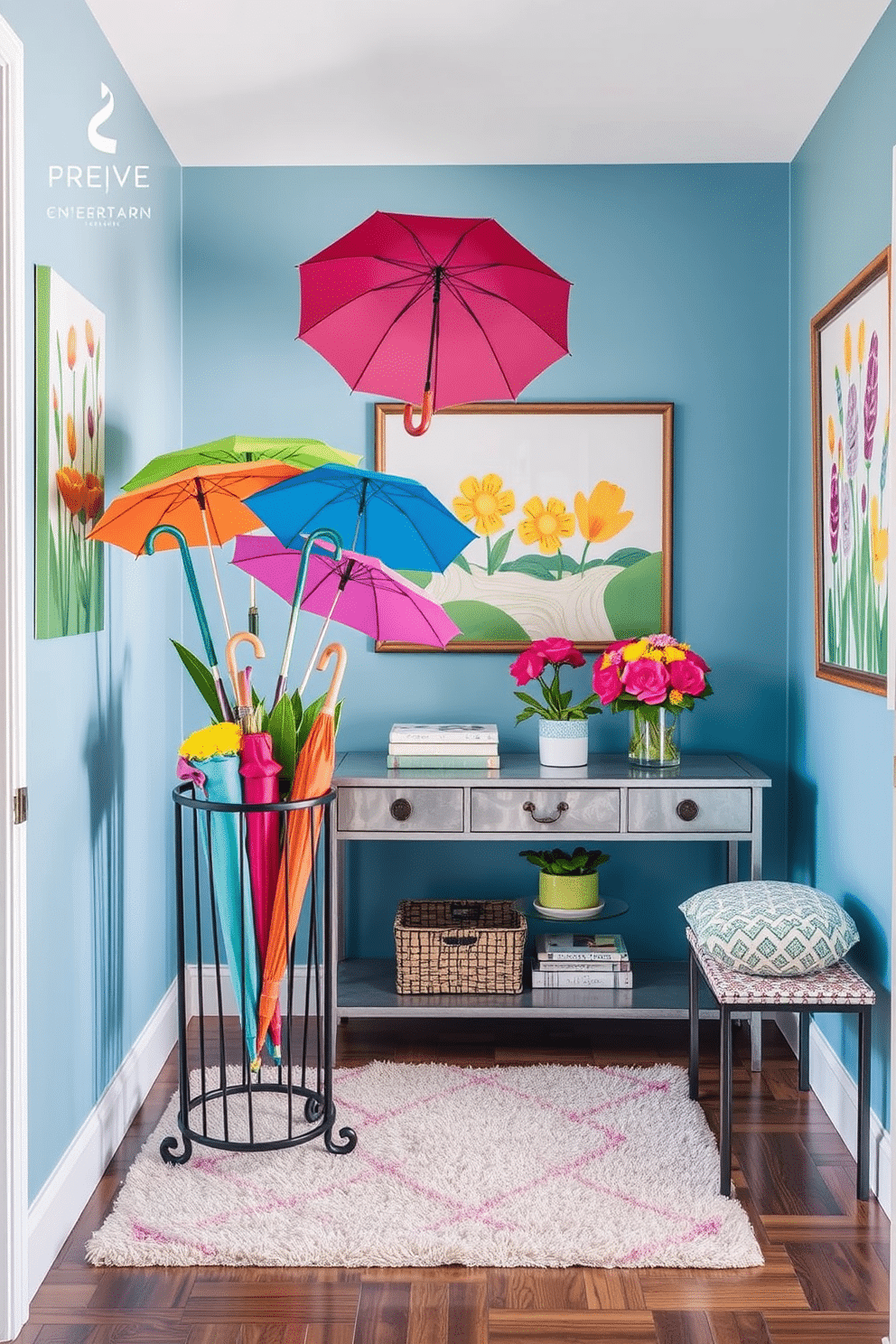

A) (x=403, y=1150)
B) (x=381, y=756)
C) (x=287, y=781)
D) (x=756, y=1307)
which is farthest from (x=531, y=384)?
(x=756, y=1307)

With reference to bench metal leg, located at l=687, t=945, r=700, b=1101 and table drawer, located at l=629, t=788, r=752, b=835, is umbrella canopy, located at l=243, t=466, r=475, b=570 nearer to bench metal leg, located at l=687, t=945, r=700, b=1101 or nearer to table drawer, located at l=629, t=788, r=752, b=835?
table drawer, located at l=629, t=788, r=752, b=835

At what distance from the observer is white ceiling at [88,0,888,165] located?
2629 mm

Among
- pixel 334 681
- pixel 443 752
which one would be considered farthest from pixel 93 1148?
pixel 443 752

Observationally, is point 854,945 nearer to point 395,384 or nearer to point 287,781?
point 287,781

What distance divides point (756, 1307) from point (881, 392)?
186 cm

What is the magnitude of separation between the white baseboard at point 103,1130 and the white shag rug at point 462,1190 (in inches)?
3.2

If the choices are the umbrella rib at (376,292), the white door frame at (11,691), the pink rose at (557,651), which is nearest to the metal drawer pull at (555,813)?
the pink rose at (557,651)

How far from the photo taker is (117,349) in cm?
284

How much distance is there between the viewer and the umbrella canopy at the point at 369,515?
2.50 m

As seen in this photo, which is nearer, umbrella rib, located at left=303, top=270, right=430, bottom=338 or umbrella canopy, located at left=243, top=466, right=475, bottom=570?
umbrella canopy, located at left=243, top=466, right=475, bottom=570

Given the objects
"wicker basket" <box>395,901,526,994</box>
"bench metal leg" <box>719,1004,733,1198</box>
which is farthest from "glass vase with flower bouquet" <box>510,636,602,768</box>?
"bench metal leg" <box>719,1004,733,1198</box>

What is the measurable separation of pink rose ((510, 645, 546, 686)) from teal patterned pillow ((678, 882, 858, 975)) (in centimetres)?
87

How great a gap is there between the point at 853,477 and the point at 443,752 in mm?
1268

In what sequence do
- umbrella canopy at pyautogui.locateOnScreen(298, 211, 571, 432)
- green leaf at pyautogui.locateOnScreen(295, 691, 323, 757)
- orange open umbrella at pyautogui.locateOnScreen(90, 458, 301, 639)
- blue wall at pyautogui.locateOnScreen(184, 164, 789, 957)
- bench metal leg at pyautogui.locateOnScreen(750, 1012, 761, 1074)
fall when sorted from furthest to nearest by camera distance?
blue wall at pyautogui.locateOnScreen(184, 164, 789, 957), bench metal leg at pyautogui.locateOnScreen(750, 1012, 761, 1074), umbrella canopy at pyautogui.locateOnScreen(298, 211, 571, 432), green leaf at pyautogui.locateOnScreen(295, 691, 323, 757), orange open umbrella at pyautogui.locateOnScreen(90, 458, 301, 639)
